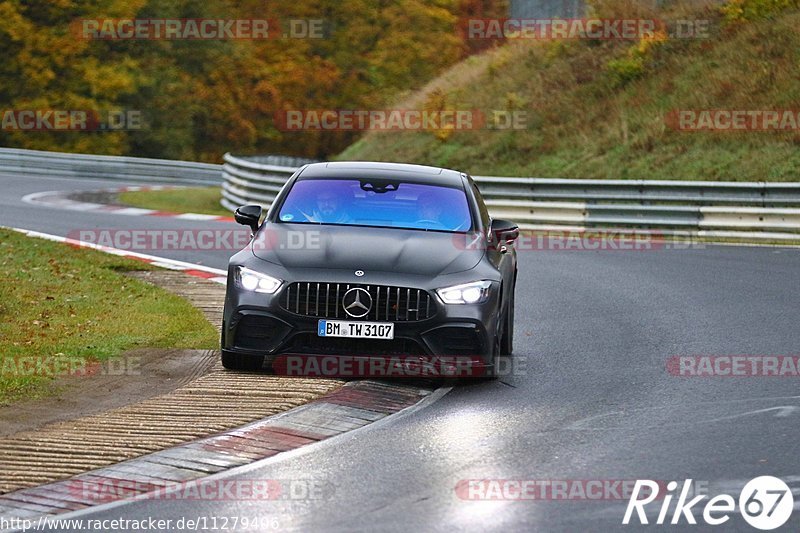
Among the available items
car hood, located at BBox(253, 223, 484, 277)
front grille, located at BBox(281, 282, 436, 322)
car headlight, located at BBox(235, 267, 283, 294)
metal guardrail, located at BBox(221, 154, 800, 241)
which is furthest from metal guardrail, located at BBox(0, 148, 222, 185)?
front grille, located at BBox(281, 282, 436, 322)

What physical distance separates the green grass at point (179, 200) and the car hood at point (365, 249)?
1973cm

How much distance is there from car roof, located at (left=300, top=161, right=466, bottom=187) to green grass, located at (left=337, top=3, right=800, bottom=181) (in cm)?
1815

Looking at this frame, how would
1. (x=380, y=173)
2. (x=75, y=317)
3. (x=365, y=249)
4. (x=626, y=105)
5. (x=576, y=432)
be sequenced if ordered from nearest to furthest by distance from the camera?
(x=576, y=432)
(x=365, y=249)
(x=380, y=173)
(x=75, y=317)
(x=626, y=105)

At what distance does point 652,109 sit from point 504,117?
428 centimetres

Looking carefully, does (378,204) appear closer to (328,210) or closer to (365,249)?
(328,210)

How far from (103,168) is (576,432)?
35870mm

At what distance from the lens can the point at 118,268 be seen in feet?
60.6

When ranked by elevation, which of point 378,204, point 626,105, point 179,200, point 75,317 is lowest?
point 179,200

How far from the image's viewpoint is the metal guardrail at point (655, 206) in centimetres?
2498

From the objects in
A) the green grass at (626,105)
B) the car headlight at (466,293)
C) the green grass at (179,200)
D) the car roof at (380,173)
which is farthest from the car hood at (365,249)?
the green grass at (179,200)

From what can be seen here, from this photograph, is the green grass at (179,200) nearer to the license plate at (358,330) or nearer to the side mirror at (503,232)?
the side mirror at (503,232)

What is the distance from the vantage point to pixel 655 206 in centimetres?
2636

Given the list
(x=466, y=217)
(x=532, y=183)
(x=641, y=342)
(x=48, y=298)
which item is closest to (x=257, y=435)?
(x=466, y=217)

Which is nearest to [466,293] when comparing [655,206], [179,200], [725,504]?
[725,504]
